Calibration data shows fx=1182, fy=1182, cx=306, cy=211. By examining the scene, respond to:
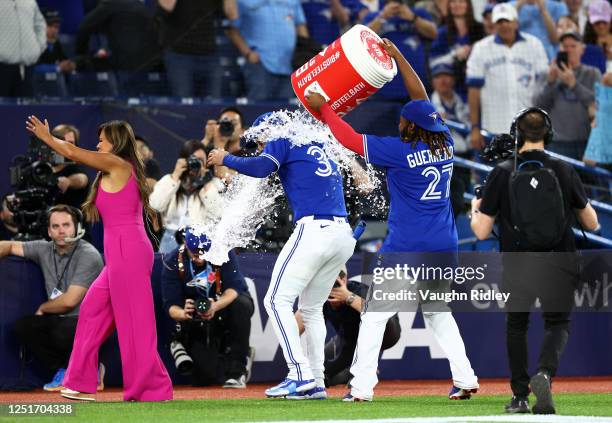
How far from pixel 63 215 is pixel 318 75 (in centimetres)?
293

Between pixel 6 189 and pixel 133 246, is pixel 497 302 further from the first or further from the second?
pixel 6 189

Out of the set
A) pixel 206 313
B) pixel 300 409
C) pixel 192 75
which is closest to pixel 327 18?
pixel 192 75

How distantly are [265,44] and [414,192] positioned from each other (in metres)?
→ 6.10

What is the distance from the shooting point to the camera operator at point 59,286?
32.0ft

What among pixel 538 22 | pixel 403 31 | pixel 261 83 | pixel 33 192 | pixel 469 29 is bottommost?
pixel 33 192

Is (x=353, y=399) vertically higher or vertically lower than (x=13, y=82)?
lower

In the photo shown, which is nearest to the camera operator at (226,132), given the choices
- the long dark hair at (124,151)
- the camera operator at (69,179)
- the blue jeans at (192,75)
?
the camera operator at (69,179)

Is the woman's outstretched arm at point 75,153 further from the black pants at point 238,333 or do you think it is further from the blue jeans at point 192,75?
the blue jeans at point 192,75

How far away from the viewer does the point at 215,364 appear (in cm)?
998

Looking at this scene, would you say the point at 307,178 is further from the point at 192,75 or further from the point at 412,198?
the point at 192,75

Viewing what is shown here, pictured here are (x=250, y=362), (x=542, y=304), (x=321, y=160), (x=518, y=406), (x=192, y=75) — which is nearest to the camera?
(x=542, y=304)

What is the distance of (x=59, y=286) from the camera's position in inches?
388

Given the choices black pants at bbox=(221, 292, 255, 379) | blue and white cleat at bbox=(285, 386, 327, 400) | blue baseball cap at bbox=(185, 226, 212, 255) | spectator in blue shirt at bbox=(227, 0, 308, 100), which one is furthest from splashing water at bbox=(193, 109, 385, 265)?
spectator in blue shirt at bbox=(227, 0, 308, 100)

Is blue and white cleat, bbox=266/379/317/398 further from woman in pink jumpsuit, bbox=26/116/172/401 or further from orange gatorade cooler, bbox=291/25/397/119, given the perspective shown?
orange gatorade cooler, bbox=291/25/397/119
